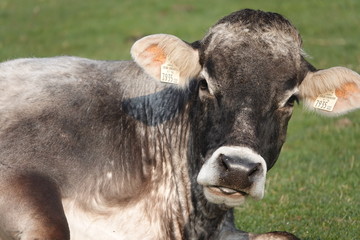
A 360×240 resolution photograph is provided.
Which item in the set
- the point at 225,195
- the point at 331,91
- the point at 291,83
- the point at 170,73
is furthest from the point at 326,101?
the point at 225,195

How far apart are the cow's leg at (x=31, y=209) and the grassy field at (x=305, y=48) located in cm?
314

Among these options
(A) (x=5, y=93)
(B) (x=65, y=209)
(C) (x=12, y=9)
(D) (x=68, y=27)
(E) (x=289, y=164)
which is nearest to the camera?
(B) (x=65, y=209)

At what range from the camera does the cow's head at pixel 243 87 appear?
677cm

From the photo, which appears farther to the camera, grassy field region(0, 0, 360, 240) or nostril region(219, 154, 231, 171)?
grassy field region(0, 0, 360, 240)

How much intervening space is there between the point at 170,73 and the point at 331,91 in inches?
58.4

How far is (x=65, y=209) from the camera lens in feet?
24.7

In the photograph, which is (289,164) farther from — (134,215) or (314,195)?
(134,215)

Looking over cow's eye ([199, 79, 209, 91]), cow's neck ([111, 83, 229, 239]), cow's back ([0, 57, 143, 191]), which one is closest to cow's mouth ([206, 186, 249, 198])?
cow's neck ([111, 83, 229, 239])

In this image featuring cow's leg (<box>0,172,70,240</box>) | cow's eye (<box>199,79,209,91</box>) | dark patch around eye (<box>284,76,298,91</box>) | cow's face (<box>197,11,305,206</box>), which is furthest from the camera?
cow's eye (<box>199,79,209,91</box>)

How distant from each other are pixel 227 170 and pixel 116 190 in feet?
5.01

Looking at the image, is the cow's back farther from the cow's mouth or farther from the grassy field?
the grassy field

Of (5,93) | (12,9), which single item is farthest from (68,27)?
(5,93)

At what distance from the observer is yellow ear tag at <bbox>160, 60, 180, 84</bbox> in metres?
7.75

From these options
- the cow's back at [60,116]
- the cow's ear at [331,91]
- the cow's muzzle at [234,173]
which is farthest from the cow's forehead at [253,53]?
the cow's back at [60,116]
